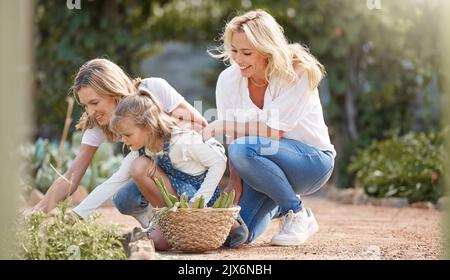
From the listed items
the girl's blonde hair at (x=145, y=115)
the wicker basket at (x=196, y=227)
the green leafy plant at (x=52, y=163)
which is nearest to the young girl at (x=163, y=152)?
the girl's blonde hair at (x=145, y=115)

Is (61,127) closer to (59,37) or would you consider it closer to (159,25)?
(59,37)

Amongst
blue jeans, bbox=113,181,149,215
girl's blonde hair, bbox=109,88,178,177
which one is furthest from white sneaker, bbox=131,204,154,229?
girl's blonde hair, bbox=109,88,178,177

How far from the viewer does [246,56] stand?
3.34 metres

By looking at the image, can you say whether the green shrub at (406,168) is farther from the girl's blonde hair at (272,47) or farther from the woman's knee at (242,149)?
the woman's knee at (242,149)

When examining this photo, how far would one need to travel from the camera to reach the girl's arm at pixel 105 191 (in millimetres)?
3170

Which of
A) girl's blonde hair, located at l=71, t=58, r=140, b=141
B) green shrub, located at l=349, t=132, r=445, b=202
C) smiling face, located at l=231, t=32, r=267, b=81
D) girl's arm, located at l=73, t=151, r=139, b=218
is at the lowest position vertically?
green shrub, located at l=349, t=132, r=445, b=202

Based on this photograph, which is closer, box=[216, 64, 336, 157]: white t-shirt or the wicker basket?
the wicker basket

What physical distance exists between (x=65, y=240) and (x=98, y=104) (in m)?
0.73

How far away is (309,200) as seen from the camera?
20.6 ft

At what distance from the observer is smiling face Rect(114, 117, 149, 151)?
10.2 feet

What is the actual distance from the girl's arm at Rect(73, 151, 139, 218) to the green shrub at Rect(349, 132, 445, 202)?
2757mm

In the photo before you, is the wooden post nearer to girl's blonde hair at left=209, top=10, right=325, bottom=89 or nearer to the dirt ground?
the dirt ground

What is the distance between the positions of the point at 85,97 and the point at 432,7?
13.5 feet
